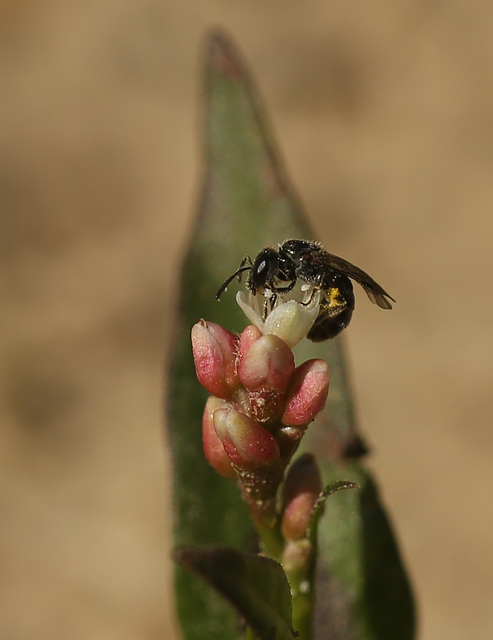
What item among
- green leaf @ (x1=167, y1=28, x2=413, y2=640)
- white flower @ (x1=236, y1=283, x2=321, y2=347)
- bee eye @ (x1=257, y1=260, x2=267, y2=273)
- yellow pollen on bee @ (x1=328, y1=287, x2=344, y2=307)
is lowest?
green leaf @ (x1=167, y1=28, x2=413, y2=640)

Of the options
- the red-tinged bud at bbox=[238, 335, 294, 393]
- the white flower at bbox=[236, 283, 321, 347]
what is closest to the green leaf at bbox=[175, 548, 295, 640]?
the red-tinged bud at bbox=[238, 335, 294, 393]

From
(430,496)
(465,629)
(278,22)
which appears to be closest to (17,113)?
(278,22)

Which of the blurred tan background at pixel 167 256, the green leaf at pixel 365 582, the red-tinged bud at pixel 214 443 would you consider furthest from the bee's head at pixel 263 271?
the blurred tan background at pixel 167 256

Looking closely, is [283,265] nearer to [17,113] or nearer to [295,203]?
[295,203]

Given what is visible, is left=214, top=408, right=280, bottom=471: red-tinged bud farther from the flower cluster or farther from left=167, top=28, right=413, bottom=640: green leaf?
left=167, top=28, right=413, bottom=640: green leaf

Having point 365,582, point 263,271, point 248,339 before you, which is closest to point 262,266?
point 263,271

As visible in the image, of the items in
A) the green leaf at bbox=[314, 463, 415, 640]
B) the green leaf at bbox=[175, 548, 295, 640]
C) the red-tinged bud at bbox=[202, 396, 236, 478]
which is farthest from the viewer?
Answer: the green leaf at bbox=[314, 463, 415, 640]
